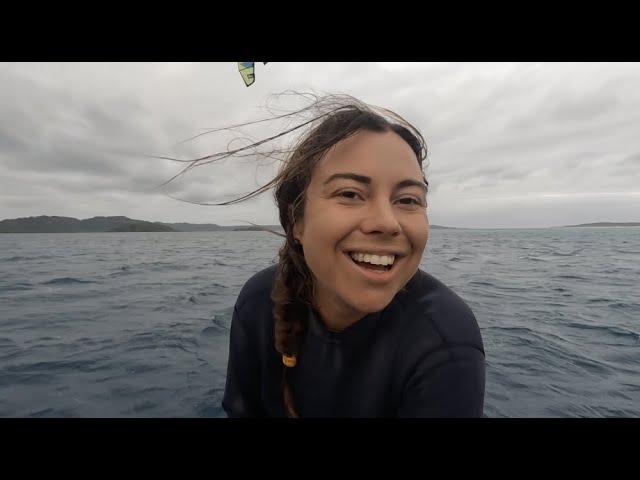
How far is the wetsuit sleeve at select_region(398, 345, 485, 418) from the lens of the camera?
52.2 inches

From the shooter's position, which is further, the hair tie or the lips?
Result: the hair tie

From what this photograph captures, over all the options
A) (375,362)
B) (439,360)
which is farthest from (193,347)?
(439,360)

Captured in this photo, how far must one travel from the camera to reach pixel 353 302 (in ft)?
4.47

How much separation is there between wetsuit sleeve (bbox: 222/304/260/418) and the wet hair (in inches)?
8.5

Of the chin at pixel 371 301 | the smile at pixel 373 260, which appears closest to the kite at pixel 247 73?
the smile at pixel 373 260

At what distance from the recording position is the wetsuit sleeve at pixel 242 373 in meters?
1.87

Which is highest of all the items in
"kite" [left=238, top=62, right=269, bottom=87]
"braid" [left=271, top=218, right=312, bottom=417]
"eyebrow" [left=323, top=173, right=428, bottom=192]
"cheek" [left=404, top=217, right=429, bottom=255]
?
"kite" [left=238, top=62, right=269, bottom=87]

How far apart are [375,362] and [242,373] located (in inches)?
32.0

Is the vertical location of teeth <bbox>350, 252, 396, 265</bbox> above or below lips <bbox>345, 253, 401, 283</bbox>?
above

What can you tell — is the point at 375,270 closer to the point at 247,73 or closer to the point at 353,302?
the point at 353,302

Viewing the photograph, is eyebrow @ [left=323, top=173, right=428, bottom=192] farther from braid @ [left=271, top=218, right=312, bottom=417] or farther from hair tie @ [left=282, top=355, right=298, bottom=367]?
hair tie @ [left=282, top=355, right=298, bottom=367]

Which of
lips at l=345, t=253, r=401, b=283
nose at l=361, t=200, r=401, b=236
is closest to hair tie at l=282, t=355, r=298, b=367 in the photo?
lips at l=345, t=253, r=401, b=283

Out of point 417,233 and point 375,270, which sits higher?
point 417,233
